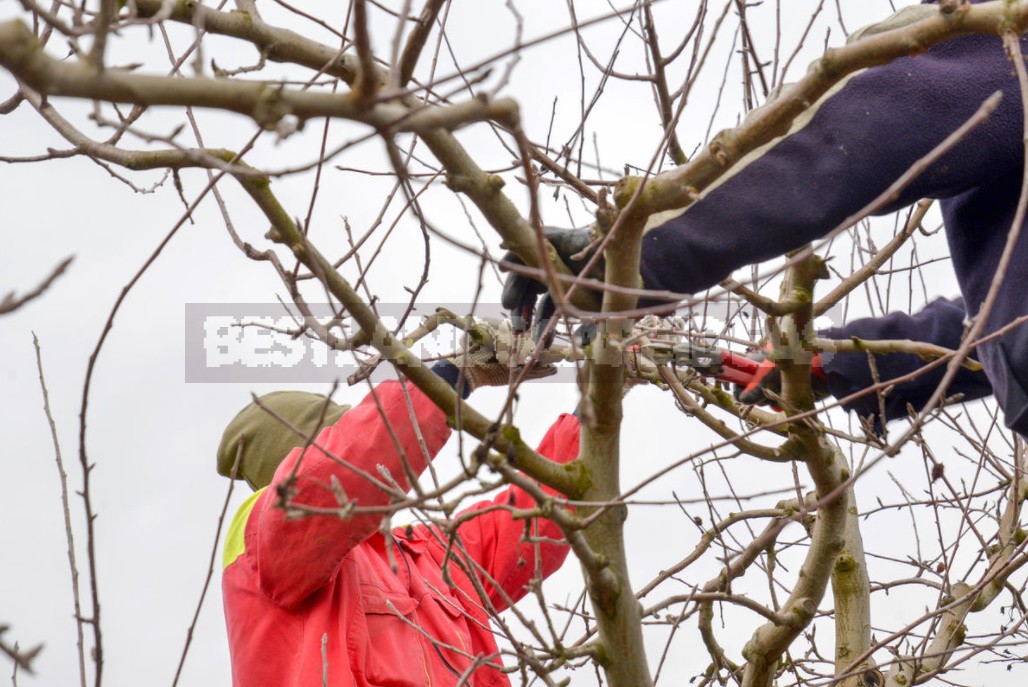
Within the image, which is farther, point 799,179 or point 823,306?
point 823,306

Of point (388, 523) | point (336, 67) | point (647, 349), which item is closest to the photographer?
point (388, 523)

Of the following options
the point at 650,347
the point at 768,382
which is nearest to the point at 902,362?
the point at 768,382

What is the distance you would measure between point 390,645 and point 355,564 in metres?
0.23

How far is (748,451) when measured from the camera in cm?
229

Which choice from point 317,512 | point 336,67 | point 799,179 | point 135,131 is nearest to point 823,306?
point 799,179

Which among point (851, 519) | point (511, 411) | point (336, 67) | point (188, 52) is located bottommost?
point (851, 519)

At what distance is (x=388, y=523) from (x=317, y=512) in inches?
4.5

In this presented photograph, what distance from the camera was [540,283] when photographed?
6.27ft

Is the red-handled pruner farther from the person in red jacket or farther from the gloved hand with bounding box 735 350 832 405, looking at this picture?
the person in red jacket

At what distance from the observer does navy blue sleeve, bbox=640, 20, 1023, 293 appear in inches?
71.4

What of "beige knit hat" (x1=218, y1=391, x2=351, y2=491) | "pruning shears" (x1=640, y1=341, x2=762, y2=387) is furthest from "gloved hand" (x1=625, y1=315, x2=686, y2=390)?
"beige knit hat" (x1=218, y1=391, x2=351, y2=491)

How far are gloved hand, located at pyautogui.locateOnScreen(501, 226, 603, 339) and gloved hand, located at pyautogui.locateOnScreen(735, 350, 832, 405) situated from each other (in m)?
0.59

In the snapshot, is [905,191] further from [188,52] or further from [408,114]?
[188,52]

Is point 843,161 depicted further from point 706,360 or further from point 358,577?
point 358,577
